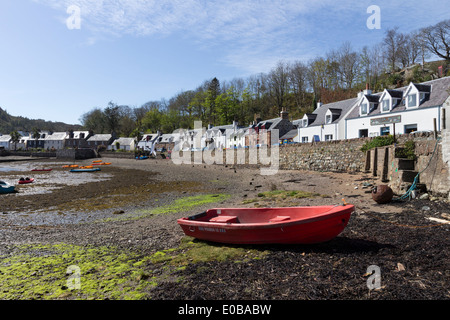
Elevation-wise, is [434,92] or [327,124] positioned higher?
[434,92]

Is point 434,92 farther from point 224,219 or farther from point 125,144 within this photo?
point 125,144

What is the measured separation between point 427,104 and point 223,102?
199ft

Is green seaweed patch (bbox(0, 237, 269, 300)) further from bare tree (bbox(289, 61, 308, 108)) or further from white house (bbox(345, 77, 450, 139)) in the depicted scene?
bare tree (bbox(289, 61, 308, 108))

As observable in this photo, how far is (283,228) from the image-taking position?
7309mm

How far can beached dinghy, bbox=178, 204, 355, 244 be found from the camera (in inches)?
285

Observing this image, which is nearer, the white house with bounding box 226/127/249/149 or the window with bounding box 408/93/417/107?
the window with bounding box 408/93/417/107

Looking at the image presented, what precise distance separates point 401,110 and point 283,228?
2767cm

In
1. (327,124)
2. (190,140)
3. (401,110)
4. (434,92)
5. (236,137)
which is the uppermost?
(434,92)

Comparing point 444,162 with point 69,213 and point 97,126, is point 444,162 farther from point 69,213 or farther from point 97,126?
point 97,126

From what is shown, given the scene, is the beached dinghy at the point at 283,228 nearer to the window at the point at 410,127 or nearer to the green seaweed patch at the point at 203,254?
the green seaweed patch at the point at 203,254

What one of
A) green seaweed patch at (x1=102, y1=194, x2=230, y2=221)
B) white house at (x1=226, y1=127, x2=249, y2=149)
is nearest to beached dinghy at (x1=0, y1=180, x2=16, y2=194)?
green seaweed patch at (x1=102, y1=194, x2=230, y2=221)

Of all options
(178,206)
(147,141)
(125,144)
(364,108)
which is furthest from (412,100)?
(125,144)

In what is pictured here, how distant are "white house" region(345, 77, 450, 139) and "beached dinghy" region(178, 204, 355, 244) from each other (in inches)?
841
